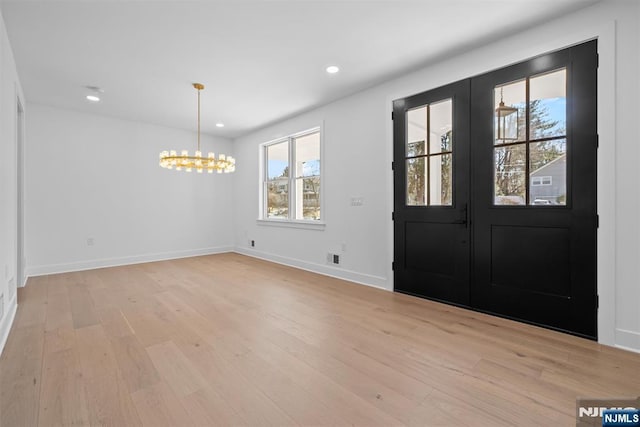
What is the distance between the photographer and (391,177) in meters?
3.79

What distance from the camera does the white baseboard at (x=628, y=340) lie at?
2.20 m

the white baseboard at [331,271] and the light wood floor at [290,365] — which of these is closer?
the light wood floor at [290,365]

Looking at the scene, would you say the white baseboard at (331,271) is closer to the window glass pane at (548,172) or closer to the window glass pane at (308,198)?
the window glass pane at (308,198)

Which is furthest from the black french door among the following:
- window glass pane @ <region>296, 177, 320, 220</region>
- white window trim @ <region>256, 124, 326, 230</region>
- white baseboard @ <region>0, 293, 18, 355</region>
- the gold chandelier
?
white baseboard @ <region>0, 293, 18, 355</region>

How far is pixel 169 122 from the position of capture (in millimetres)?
5672

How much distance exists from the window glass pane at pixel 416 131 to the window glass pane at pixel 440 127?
85mm

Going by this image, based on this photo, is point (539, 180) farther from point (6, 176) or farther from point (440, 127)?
point (6, 176)

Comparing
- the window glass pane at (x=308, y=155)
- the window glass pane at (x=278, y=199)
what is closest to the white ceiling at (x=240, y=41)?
the window glass pane at (x=308, y=155)

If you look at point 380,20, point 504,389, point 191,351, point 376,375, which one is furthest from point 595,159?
point 191,351

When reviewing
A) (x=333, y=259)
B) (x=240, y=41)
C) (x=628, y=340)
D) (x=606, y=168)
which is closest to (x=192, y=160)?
(x=240, y=41)

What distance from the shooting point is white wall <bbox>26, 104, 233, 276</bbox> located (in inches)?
185

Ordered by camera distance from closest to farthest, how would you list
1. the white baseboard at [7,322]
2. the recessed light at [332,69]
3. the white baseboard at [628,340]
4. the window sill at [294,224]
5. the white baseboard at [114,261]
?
the white baseboard at [628,340]
the white baseboard at [7,322]
the recessed light at [332,69]
the white baseboard at [114,261]
the window sill at [294,224]

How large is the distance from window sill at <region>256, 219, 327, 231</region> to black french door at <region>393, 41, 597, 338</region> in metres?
1.49

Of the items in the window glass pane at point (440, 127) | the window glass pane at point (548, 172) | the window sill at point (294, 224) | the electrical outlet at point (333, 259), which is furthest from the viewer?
the window sill at point (294, 224)
